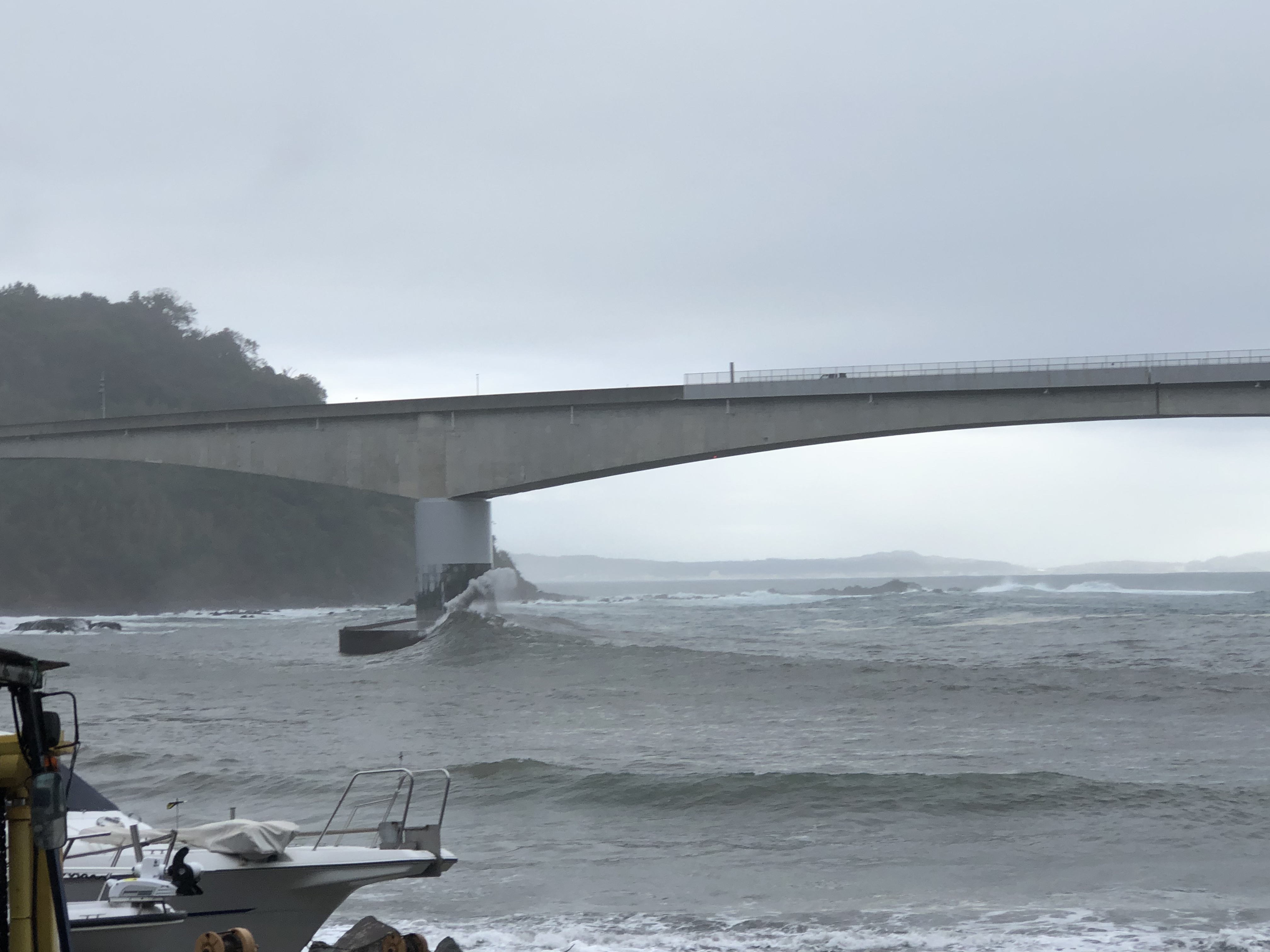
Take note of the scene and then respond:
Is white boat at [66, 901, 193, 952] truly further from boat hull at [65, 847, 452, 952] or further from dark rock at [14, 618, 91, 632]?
dark rock at [14, 618, 91, 632]

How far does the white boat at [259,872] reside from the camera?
8.05 metres

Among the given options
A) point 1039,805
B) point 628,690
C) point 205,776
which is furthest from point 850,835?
point 628,690

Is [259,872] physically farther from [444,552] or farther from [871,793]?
[444,552]

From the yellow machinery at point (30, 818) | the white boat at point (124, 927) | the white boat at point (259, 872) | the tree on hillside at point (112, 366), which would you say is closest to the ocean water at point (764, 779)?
the white boat at point (259, 872)

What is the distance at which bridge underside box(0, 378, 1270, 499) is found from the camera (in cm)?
3397

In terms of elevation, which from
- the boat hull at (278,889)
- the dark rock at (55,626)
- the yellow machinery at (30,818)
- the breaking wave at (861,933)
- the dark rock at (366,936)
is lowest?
the dark rock at (55,626)

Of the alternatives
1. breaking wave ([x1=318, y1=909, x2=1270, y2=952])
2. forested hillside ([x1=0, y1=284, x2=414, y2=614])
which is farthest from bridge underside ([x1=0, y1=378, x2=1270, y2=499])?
forested hillside ([x1=0, y1=284, x2=414, y2=614])

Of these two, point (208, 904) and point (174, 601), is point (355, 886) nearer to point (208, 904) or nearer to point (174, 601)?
point (208, 904)

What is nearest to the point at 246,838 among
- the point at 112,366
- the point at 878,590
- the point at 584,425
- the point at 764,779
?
the point at 764,779

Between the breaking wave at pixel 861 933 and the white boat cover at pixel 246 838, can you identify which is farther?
the breaking wave at pixel 861 933

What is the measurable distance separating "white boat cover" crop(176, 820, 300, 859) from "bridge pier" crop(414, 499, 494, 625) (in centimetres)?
3233

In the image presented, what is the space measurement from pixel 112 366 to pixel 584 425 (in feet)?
282

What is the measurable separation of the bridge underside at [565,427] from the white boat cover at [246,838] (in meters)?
29.1

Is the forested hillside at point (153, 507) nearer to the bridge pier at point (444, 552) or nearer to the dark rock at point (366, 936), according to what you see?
the bridge pier at point (444, 552)
